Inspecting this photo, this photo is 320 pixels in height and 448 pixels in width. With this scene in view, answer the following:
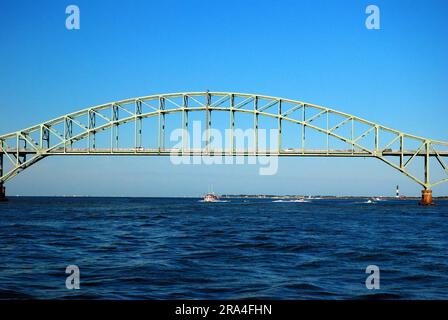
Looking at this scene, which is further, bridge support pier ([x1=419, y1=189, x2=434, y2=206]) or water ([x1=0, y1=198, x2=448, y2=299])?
bridge support pier ([x1=419, y1=189, x2=434, y2=206])

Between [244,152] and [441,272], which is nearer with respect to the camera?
[441,272]

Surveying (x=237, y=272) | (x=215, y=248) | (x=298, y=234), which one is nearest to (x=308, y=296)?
(x=237, y=272)

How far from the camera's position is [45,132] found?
285ft

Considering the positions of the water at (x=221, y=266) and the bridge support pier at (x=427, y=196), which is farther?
the bridge support pier at (x=427, y=196)

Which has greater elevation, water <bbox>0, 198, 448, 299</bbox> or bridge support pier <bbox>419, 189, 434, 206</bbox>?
water <bbox>0, 198, 448, 299</bbox>

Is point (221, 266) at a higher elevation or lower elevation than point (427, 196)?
higher

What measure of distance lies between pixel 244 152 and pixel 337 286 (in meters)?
66.7

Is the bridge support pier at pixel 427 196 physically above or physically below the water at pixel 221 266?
below

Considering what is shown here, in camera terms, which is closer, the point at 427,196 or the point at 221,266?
the point at 221,266
